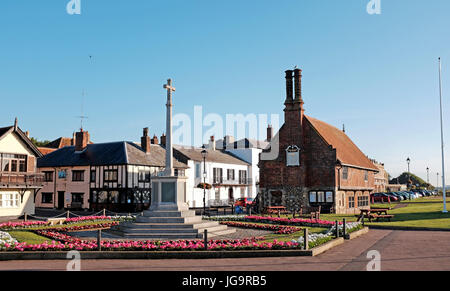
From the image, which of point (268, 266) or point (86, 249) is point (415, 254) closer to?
point (268, 266)

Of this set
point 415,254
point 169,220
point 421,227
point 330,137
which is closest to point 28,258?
point 169,220

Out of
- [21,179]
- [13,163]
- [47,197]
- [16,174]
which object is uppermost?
[13,163]

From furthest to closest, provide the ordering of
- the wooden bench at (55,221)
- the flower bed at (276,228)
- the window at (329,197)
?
1. the window at (329,197)
2. the wooden bench at (55,221)
3. the flower bed at (276,228)

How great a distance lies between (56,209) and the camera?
148ft

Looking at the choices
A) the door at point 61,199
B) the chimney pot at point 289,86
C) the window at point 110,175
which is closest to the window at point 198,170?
the window at point 110,175

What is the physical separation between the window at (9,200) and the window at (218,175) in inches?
1030

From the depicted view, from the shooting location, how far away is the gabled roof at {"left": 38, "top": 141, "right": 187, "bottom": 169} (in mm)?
43125

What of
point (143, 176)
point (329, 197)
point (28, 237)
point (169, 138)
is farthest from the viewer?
point (143, 176)

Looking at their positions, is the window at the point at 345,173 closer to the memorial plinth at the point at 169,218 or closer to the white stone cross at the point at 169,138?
the memorial plinth at the point at 169,218

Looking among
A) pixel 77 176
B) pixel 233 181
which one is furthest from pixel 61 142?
pixel 233 181

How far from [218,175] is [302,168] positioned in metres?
20.0

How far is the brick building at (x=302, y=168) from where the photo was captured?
37250mm

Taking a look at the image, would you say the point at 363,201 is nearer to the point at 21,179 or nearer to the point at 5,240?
the point at 21,179

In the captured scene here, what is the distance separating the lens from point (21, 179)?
117 ft
